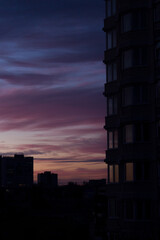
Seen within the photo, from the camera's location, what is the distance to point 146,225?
38.2 meters

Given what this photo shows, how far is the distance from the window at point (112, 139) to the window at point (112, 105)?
1.73 metres

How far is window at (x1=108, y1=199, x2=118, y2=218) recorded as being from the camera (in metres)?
40.5

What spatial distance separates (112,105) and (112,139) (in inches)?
121

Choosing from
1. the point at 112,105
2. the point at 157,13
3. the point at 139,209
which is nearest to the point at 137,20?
the point at 157,13

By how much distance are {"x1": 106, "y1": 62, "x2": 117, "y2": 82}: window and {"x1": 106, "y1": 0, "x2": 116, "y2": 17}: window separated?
4.71 m

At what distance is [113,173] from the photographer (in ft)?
136

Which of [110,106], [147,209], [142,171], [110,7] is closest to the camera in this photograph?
[147,209]

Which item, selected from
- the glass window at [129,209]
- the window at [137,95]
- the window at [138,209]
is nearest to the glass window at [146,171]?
the window at [138,209]

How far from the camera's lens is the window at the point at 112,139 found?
41.6 metres

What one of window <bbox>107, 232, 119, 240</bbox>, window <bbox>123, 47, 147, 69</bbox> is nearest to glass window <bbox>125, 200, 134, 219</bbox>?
window <bbox>107, 232, 119, 240</bbox>

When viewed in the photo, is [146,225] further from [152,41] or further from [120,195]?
[152,41]

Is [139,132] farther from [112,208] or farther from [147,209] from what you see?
[112,208]

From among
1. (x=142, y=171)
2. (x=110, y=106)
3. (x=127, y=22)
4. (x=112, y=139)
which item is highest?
(x=127, y=22)

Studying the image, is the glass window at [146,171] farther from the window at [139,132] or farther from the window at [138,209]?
the window at [139,132]
